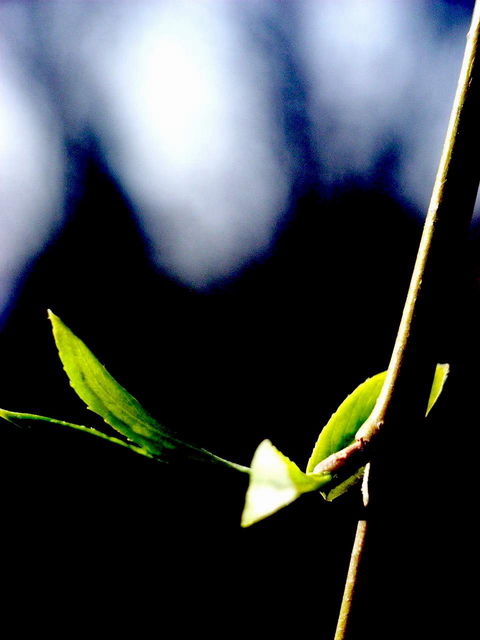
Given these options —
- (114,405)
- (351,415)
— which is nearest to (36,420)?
(114,405)

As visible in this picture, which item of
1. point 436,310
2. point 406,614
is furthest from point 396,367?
point 406,614

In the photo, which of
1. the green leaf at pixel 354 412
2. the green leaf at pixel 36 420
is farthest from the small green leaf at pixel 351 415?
the green leaf at pixel 36 420

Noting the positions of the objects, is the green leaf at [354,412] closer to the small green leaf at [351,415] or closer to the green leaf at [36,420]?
the small green leaf at [351,415]

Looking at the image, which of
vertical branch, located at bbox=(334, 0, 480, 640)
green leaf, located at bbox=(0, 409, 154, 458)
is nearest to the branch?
vertical branch, located at bbox=(334, 0, 480, 640)

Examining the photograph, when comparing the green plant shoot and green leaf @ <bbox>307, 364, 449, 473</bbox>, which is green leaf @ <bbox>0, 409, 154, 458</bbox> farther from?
green leaf @ <bbox>307, 364, 449, 473</bbox>

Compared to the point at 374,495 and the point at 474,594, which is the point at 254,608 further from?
the point at 374,495
